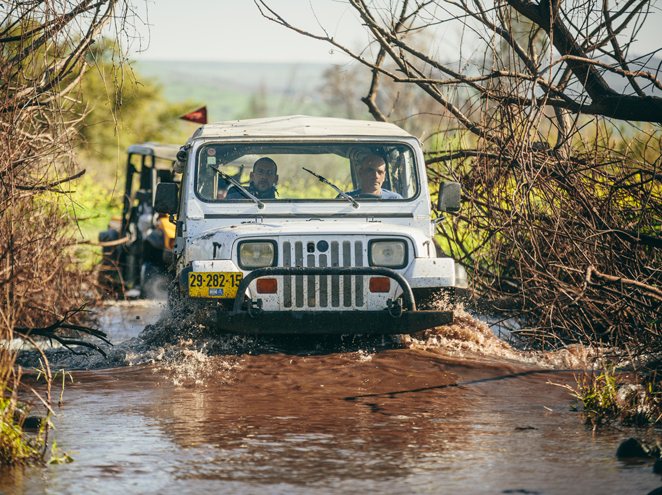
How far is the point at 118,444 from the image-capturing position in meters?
6.30

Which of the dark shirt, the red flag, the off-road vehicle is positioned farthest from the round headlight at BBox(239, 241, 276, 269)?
the red flag

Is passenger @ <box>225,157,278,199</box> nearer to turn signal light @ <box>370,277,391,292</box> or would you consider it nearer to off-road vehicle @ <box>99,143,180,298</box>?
turn signal light @ <box>370,277,391,292</box>

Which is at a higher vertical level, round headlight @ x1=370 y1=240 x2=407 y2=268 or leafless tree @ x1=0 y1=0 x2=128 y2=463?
leafless tree @ x1=0 y1=0 x2=128 y2=463

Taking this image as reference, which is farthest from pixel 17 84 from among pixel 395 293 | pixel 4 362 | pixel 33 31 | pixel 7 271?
pixel 395 293

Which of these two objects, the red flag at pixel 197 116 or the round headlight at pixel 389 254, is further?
the red flag at pixel 197 116

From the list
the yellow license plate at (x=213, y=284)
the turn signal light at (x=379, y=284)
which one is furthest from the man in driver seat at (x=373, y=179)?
the yellow license plate at (x=213, y=284)

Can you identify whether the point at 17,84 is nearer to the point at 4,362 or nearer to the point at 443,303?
the point at 4,362

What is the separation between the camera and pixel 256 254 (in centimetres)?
860

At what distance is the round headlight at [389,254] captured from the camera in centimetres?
862

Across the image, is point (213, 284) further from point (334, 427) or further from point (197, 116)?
point (197, 116)

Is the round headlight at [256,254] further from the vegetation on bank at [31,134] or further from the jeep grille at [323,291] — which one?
the vegetation on bank at [31,134]

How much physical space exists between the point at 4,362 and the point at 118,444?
825 mm

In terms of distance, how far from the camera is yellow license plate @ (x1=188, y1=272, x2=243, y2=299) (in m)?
8.41

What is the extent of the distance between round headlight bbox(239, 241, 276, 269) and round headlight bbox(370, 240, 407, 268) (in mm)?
→ 732
